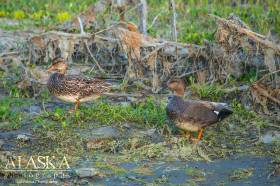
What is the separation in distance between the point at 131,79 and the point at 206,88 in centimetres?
115

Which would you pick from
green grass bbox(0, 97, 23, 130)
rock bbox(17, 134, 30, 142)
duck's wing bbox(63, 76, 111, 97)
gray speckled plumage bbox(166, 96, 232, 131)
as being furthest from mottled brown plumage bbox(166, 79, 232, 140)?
green grass bbox(0, 97, 23, 130)

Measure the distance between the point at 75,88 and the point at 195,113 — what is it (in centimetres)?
183

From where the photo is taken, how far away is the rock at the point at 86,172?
774 centimetres

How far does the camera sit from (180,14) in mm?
14820

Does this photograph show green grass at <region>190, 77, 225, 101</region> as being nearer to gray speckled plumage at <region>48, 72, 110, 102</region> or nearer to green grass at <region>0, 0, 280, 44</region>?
gray speckled plumage at <region>48, 72, 110, 102</region>

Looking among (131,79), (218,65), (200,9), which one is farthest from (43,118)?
(200,9)

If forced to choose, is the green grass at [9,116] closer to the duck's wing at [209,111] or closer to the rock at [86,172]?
the rock at [86,172]

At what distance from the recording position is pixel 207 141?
29.9 ft

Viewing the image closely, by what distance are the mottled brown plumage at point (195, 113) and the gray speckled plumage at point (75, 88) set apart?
1356mm

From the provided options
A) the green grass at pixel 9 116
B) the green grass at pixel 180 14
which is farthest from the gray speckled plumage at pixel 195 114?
the green grass at pixel 180 14

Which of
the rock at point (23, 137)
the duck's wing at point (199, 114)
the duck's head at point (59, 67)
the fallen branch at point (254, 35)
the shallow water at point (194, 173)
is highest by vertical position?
the fallen branch at point (254, 35)

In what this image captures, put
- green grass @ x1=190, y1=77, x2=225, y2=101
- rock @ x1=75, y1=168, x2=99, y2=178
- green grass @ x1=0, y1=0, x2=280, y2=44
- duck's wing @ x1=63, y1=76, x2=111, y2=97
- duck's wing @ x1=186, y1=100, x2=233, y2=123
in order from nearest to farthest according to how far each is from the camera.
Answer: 1. rock @ x1=75, y1=168, x2=99, y2=178
2. duck's wing @ x1=186, y1=100, x2=233, y2=123
3. duck's wing @ x1=63, y1=76, x2=111, y2=97
4. green grass @ x1=190, y1=77, x2=225, y2=101
5. green grass @ x1=0, y1=0, x2=280, y2=44

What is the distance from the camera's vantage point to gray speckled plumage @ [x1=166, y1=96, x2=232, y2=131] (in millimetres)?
8977

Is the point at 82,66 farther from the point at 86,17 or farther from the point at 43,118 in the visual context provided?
the point at 43,118
